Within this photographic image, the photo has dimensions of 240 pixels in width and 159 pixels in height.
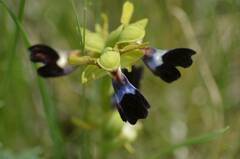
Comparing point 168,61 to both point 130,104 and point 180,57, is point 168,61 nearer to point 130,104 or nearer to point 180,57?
point 180,57

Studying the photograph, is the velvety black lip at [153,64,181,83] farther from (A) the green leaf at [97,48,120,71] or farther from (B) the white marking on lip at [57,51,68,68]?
(B) the white marking on lip at [57,51,68,68]

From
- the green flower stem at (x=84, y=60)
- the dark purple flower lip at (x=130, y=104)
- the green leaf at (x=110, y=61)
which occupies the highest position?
the green flower stem at (x=84, y=60)

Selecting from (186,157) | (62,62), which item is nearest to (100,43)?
(62,62)

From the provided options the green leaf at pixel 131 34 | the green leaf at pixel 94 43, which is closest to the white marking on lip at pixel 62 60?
the green leaf at pixel 94 43

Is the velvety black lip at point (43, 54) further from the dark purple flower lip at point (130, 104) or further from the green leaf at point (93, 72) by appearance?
the dark purple flower lip at point (130, 104)

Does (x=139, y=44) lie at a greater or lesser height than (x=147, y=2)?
lesser

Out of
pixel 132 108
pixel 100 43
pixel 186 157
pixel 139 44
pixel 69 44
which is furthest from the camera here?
pixel 69 44

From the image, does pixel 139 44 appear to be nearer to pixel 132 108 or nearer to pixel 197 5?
pixel 132 108
